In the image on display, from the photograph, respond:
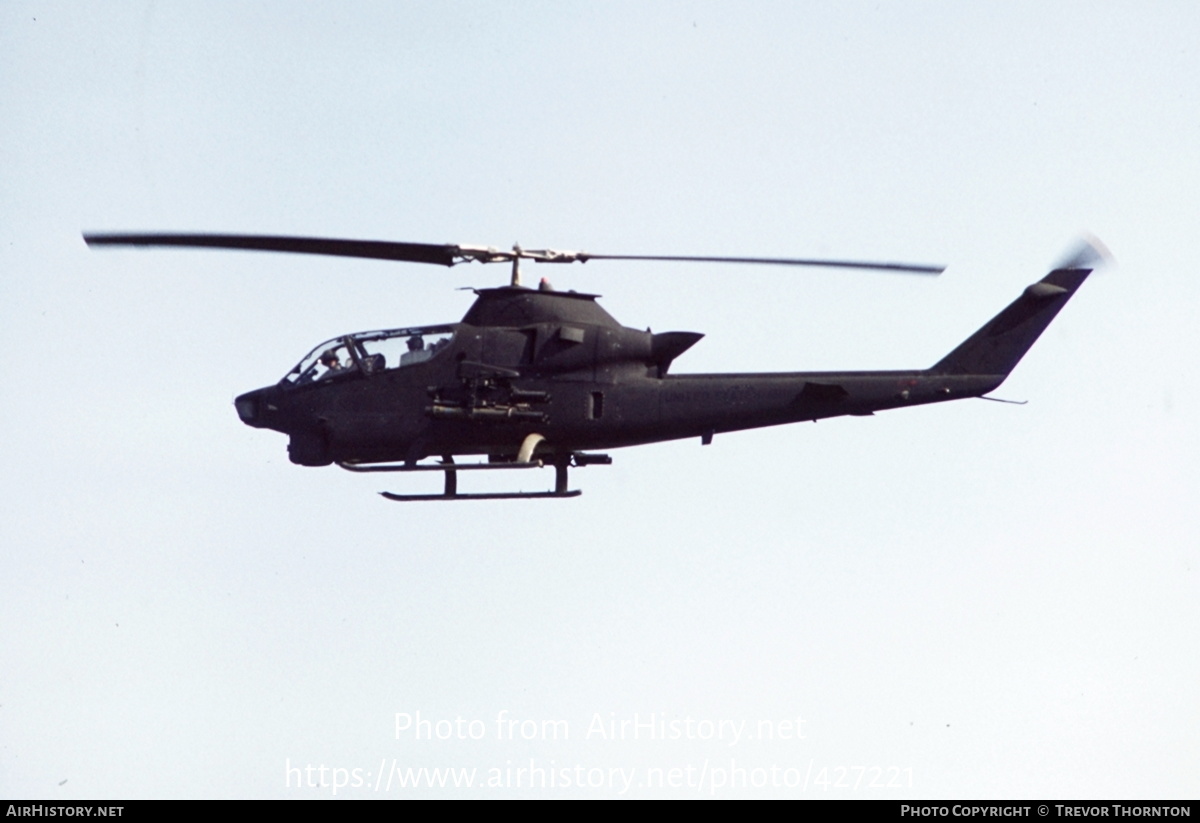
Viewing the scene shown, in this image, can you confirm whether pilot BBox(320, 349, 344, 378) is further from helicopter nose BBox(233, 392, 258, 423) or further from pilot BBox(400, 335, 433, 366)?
helicopter nose BBox(233, 392, 258, 423)

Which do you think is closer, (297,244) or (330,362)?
(297,244)

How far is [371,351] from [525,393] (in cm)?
248

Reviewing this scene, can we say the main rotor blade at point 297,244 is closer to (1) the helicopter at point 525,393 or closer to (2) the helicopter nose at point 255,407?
Result: (1) the helicopter at point 525,393

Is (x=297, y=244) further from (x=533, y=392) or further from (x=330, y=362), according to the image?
(x=533, y=392)

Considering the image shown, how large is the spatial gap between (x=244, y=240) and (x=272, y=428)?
13.1 ft

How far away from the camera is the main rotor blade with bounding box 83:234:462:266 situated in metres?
25.4

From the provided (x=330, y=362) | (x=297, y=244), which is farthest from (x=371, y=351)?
(x=297, y=244)

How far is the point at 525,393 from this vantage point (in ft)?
92.3

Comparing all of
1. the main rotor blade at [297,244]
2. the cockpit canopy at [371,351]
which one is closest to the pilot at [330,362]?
the cockpit canopy at [371,351]

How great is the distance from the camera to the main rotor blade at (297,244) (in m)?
25.4

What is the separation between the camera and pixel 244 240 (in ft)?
84.6
